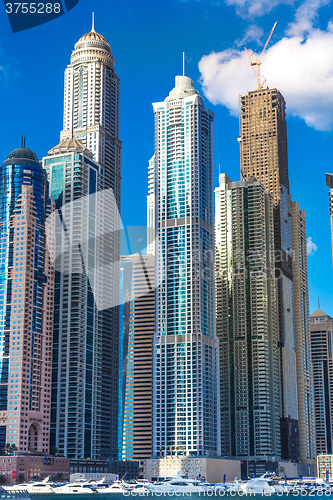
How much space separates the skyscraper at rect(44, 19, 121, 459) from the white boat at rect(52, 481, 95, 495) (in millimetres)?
26946

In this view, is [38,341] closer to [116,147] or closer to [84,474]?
[84,474]

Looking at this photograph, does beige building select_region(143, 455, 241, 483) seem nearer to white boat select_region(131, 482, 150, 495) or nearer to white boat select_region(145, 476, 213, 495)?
white boat select_region(145, 476, 213, 495)

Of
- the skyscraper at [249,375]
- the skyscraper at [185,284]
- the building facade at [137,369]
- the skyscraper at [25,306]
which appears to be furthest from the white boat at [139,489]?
the skyscraper at [249,375]

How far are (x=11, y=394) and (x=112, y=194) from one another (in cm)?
6271

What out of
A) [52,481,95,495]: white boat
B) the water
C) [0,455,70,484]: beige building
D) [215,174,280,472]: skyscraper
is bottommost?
the water

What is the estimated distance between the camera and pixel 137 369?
7756 inches

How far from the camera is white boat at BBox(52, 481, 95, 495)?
12362 centimetres

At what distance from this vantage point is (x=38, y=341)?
151750 millimetres

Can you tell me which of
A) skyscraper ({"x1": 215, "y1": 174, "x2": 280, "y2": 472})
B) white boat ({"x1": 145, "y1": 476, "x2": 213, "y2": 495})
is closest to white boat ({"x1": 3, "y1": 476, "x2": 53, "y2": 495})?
white boat ({"x1": 145, "y1": 476, "x2": 213, "y2": 495})

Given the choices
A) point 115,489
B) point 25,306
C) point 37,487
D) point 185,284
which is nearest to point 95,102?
point 185,284

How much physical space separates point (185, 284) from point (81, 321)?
2485 centimetres

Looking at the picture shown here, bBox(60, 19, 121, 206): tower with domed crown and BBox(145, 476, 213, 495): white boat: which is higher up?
BBox(60, 19, 121, 206): tower with domed crown

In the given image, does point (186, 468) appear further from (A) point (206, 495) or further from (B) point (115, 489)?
(B) point (115, 489)

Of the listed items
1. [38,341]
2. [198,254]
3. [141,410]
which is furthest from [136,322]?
[38,341]
